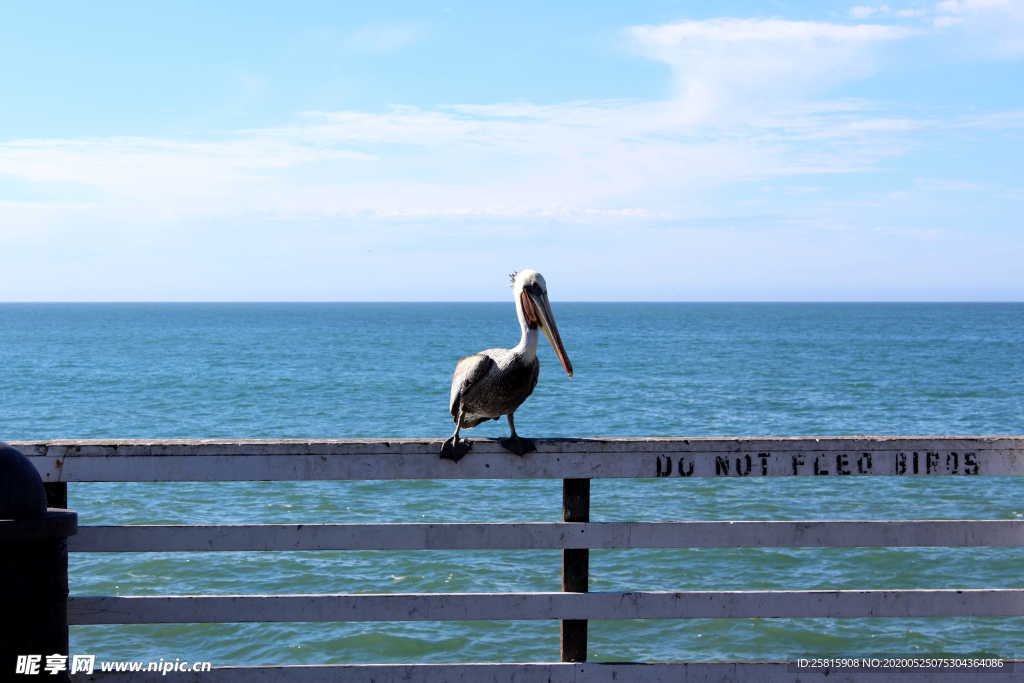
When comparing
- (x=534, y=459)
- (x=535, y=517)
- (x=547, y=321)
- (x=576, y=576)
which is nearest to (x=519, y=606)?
(x=576, y=576)

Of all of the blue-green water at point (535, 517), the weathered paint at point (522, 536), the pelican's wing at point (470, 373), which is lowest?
the blue-green water at point (535, 517)

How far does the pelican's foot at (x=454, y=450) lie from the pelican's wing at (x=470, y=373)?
75 centimetres

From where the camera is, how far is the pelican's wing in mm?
4051

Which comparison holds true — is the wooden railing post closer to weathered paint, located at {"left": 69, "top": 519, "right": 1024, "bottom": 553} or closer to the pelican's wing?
weathered paint, located at {"left": 69, "top": 519, "right": 1024, "bottom": 553}

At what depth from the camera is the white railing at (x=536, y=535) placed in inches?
127

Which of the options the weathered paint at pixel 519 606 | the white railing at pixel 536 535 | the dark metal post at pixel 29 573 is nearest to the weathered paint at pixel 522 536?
the white railing at pixel 536 535

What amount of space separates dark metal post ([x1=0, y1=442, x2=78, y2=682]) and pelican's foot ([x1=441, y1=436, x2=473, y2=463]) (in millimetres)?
1159

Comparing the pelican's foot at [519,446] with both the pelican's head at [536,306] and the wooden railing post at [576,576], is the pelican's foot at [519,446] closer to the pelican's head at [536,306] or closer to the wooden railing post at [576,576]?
the wooden railing post at [576,576]

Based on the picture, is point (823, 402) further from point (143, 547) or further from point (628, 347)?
A: point (628, 347)

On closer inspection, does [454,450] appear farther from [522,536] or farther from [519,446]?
[522,536]

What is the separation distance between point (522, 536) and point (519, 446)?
305 millimetres

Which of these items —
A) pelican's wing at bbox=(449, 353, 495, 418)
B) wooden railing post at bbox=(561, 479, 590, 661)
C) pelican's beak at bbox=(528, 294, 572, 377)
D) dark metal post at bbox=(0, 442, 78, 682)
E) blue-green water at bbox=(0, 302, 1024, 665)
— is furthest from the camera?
blue-green water at bbox=(0, 302, 1024, 665)

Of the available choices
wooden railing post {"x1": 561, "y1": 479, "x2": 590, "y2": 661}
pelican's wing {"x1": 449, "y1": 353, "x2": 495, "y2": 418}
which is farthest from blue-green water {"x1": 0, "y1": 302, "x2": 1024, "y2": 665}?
wooden railing post {"x1": 561, "y1": 479, "x2": 590, "y2": 661}

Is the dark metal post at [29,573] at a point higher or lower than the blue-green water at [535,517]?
higher
